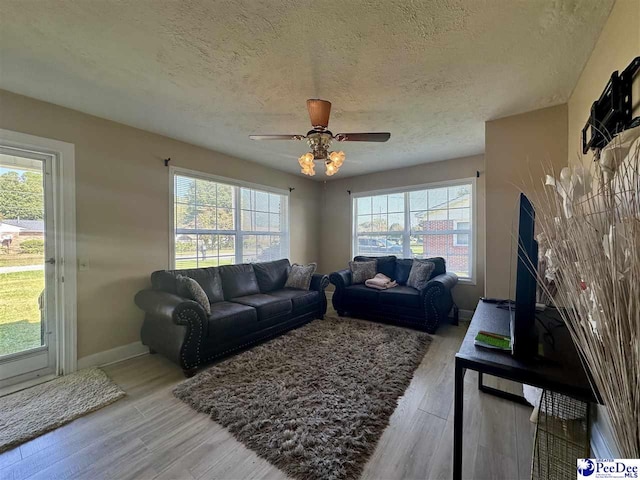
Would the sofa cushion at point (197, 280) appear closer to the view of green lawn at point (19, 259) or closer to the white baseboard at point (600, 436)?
the view of green lawn at point (19, 259)

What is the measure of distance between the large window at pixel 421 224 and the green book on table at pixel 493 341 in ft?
10.1

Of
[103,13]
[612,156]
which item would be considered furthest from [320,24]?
[612,156]

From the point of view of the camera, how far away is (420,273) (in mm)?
3846

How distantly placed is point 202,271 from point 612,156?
136 inches

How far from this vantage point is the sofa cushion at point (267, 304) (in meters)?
3.02

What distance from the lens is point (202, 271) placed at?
10.6ft

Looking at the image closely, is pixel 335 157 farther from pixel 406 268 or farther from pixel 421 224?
pixel 421 224

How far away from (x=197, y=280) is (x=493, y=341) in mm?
2969

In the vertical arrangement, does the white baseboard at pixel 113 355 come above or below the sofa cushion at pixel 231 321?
below

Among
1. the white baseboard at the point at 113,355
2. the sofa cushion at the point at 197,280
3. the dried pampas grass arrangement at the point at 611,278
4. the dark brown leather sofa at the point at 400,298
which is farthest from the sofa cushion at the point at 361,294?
the dried pampas grass arrangement at the point at 611,278

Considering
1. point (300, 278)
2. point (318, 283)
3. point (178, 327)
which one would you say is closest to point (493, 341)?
point (178, 327)

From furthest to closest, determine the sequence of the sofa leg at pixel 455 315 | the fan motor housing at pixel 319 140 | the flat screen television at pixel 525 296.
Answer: the sofa leg at pixel 455 315, the fan motor housing at pixel 319 140, the flat screen television at pixel 525 296

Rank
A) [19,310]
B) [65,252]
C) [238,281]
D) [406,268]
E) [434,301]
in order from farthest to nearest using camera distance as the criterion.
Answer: [406,268] → [238,281] → [434,301] → [65,252] → [19,310]

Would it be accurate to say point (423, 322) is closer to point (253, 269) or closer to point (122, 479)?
point (253, 269)
